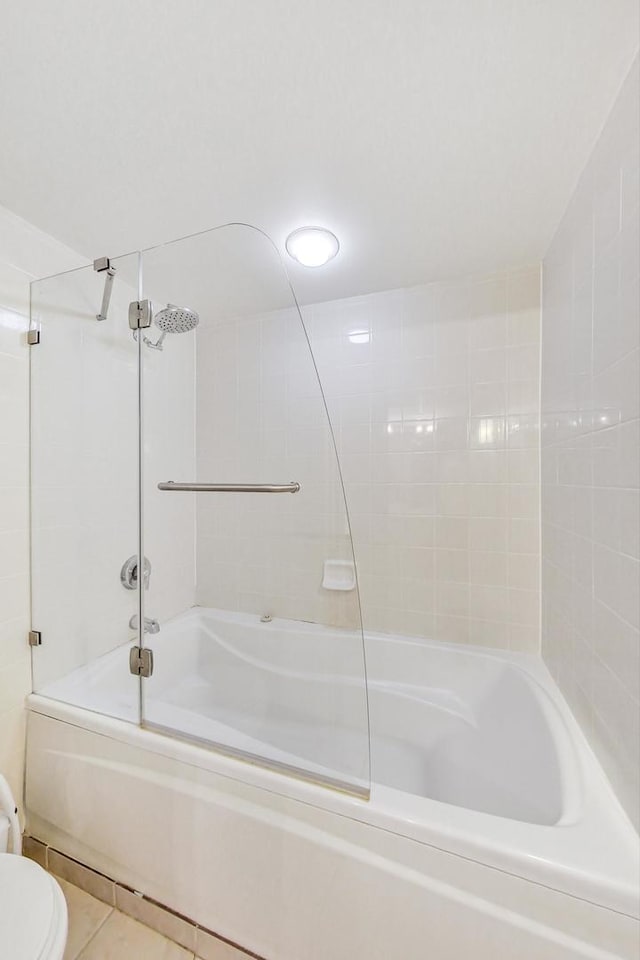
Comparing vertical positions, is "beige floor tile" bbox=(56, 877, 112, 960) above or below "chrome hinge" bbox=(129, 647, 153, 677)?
below

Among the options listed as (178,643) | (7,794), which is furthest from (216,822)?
(7,794)

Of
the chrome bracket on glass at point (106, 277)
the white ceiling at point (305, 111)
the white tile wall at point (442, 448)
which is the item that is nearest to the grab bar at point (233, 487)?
the chrome bracket on glass at point (106, 277)

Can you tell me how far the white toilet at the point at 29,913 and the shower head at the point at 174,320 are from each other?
4.85 feet

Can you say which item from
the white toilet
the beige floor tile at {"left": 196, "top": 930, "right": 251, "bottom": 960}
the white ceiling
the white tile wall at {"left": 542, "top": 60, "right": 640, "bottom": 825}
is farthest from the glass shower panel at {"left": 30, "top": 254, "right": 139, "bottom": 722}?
the white tile wall at {"left": 542, "top": 60, "right": 640, "bottom": 825}

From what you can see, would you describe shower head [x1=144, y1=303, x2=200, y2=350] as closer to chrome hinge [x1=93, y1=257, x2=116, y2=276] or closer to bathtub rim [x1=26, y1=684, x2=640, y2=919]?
chrome hinge [x1=93, y1=257, x2=116, y2=276]

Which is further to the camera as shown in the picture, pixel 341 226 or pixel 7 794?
pixel 341 226

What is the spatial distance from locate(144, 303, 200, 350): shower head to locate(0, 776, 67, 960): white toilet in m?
1.48

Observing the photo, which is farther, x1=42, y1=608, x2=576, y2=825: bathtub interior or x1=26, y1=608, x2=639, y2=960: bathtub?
x1=42, y1=608, x2=576, y2=825: bathtub interior

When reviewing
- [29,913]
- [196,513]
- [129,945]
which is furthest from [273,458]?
[129,945]

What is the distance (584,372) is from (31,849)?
2524mm

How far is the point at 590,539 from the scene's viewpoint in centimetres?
111

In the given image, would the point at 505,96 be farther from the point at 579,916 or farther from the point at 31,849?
the point at 31,849

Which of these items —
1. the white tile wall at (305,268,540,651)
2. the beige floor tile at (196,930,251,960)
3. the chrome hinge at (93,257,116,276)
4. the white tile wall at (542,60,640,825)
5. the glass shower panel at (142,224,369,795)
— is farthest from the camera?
the white tile wall at (305,268,540,651)

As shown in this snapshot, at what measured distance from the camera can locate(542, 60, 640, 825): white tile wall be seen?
0.86m
